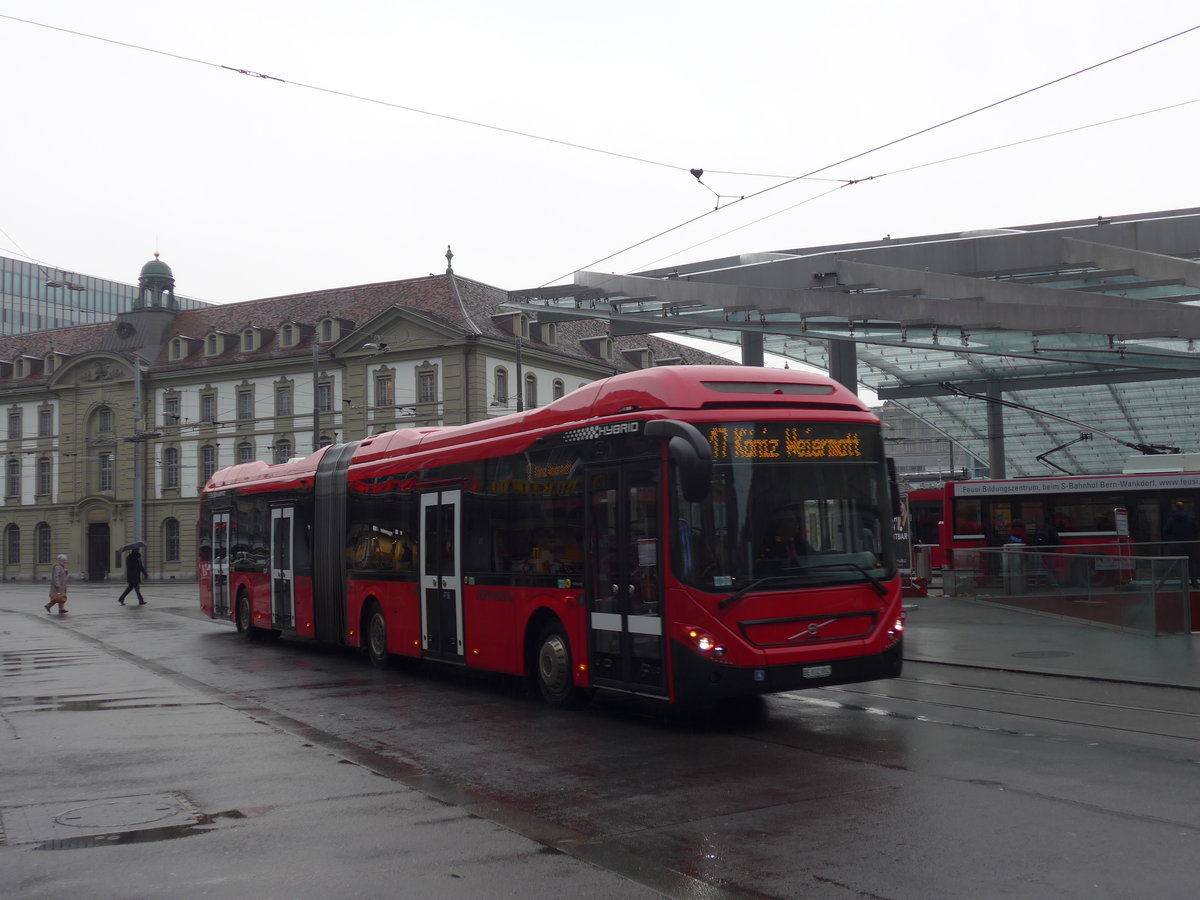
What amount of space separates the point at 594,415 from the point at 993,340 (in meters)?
15.5

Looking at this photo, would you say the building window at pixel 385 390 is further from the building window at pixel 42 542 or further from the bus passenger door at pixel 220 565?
the bus passenger door at pixel 220 565

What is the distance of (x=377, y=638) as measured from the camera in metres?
16.4

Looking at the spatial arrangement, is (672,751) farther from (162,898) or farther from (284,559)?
(284,559)

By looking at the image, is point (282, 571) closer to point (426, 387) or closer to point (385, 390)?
point (426, 387)

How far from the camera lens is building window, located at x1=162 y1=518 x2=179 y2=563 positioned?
65750 mm

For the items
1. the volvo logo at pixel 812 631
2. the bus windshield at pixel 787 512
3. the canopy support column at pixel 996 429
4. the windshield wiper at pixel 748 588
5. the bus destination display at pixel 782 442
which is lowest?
the volvo logo at pixel 812 631

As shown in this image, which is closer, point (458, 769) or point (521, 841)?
point (521, 841)

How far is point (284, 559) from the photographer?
1962cm

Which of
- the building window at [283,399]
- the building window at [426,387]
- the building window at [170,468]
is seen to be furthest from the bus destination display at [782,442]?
the building window at [170,468]

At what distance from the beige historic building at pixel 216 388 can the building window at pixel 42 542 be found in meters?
0.08

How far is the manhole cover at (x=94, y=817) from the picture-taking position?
7.16 meters

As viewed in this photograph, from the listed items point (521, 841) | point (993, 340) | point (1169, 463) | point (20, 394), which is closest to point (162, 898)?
point (521, 841)

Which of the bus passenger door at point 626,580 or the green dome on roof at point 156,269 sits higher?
the green dome on roof at point 156,269

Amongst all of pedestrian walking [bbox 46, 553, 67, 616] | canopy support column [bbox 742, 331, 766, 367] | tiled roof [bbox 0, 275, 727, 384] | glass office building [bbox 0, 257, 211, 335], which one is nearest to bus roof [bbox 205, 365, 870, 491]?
canopy support column [bbox 742, 331, 766, 367]
